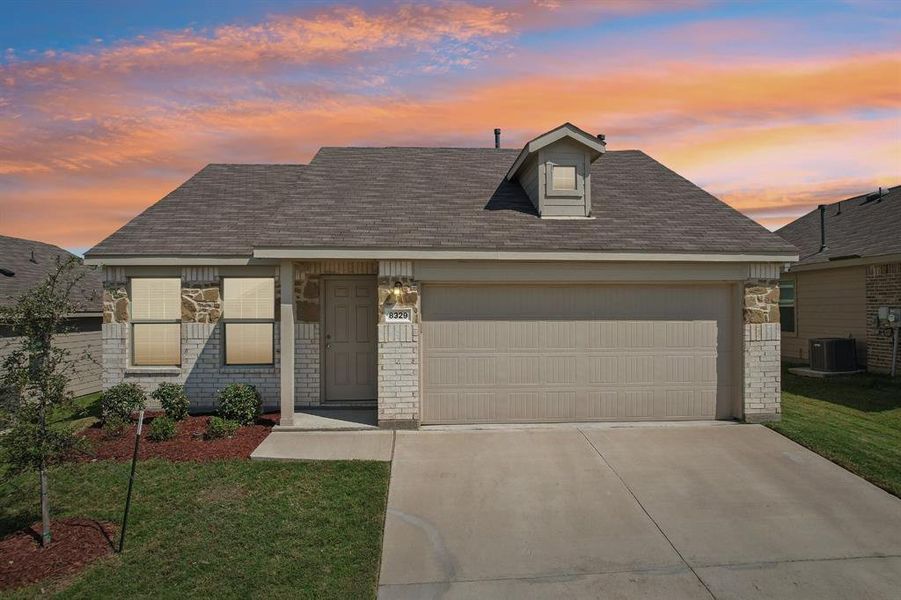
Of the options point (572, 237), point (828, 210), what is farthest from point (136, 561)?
point (828, 210)

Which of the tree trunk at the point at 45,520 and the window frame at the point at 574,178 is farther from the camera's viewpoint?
the window frame at the point at 574,178

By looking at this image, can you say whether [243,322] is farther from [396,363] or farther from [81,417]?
[396,363]

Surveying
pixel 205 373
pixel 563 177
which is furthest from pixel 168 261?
pixel 563 177

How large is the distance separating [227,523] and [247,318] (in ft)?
18.3

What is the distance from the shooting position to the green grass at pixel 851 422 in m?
7.57

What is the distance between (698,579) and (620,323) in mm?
4955

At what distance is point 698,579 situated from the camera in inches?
196

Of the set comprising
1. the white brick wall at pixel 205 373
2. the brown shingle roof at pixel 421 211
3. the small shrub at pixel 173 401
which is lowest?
the small shrub at pixel 173 401

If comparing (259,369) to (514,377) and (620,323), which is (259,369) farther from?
(620,323)

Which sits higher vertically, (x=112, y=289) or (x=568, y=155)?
(x=568, y=155)

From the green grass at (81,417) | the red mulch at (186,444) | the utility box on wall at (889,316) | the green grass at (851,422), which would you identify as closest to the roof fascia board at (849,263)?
the utility box on wall at (889,316)

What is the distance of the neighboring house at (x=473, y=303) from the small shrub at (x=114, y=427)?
1.43m

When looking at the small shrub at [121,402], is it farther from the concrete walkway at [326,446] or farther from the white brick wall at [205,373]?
the concrete walkway at [326,446]

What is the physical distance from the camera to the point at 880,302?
13.7m
